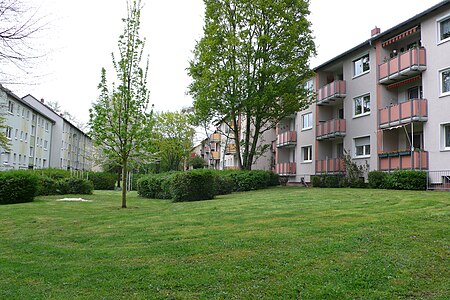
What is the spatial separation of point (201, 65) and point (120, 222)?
19370 millimetres

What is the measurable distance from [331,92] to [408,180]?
11703mm

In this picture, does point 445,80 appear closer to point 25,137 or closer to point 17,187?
point 17,187

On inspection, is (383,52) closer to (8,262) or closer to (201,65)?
(201,65)

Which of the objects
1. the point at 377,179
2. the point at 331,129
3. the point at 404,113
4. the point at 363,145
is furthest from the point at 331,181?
the point at 404,113

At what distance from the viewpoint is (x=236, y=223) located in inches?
408

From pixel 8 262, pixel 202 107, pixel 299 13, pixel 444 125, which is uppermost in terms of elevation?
pixel 299 13

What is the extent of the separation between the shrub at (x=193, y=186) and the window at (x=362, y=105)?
1368 centimetres

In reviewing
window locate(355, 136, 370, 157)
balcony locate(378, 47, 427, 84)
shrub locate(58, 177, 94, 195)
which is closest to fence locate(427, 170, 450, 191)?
balcony locate(378, 47, 427, 84)

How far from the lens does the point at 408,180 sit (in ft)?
68.8

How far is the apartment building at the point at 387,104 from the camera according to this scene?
2148cm

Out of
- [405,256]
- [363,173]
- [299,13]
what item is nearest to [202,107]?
[299,13]

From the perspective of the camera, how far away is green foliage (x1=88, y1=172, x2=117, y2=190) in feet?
139

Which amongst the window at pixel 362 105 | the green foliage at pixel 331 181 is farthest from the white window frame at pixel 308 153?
the window at pixel 362 105

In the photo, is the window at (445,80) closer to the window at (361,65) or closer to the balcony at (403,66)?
the balcony at (403,66)
